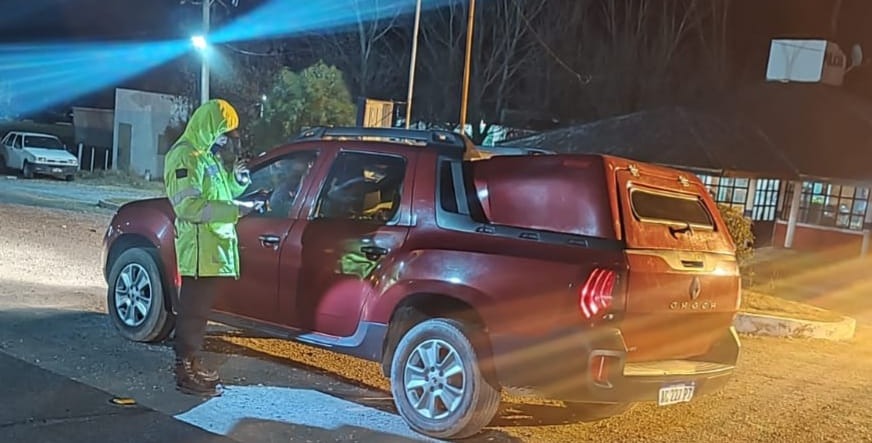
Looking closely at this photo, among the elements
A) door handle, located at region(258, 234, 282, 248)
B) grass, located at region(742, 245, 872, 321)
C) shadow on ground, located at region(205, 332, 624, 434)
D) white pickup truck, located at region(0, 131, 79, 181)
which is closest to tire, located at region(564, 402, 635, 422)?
shadow on ground, located at region(205, 332, 624, 434)

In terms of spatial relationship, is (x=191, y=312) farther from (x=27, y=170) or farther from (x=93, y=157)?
(x=93, y=157)

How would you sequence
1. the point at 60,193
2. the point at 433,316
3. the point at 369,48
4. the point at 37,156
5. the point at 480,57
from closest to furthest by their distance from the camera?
1. the point at 433,316
2. the point at 60,193
3. the point at 37,156
4. the point at 369,48
5. the point at 480,57

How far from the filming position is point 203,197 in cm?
591

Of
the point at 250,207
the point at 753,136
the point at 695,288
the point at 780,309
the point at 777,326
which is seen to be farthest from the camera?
the point at 753,136

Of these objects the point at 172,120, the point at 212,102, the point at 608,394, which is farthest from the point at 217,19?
the point at 608,394

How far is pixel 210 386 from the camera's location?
6062mm

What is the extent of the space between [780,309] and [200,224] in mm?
7801

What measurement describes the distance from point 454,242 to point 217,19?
23.6 metres

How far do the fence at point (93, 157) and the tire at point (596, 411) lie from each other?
28955mm

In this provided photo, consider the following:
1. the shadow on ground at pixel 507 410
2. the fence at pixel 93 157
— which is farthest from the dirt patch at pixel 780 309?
the fence at pixel 93 157

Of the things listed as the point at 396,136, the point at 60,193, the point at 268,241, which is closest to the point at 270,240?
the point at 268,241

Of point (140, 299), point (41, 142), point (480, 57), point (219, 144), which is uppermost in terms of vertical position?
point (480, 57)

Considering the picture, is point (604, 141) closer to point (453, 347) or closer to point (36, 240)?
point (36, 240)

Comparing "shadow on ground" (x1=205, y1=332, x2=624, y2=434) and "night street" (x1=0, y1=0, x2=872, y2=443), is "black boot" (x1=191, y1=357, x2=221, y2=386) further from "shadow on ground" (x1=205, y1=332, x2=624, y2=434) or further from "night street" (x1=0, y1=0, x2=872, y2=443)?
"shadow on ground" (x1=205, y1=332, x2=624, y2=434)
